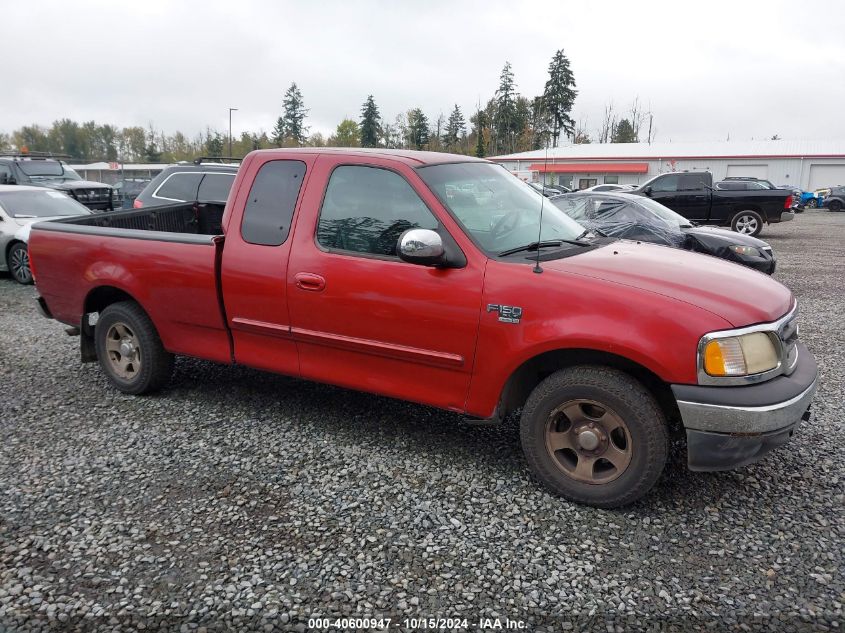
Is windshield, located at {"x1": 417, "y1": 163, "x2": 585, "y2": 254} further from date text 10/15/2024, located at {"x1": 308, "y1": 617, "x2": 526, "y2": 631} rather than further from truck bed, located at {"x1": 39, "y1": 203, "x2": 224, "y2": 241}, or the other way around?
truck bed, located at {"x1": 39, "y1": 203, "x2": 224, "y2": 241}

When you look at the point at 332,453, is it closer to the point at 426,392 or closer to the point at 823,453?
the point at 426,392

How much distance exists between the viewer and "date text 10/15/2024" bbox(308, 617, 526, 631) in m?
2.61

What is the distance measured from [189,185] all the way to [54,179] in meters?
10.8

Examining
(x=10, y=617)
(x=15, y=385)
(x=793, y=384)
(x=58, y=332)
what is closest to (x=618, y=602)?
(x=793, y=384)

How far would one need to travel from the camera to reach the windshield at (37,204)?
1076cm

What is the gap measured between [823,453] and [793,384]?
1200 mm

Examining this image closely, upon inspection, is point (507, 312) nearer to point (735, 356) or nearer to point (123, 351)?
point (735, 356)

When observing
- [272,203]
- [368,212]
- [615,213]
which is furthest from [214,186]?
[368,212]

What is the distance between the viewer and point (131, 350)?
505 centimetres

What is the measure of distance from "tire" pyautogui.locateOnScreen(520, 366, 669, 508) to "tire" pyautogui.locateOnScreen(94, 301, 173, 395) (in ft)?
9.80

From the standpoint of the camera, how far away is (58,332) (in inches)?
286

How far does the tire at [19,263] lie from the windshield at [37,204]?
0.63m

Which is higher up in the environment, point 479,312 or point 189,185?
point 189,185

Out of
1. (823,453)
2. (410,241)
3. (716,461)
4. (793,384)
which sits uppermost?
(410,241)
